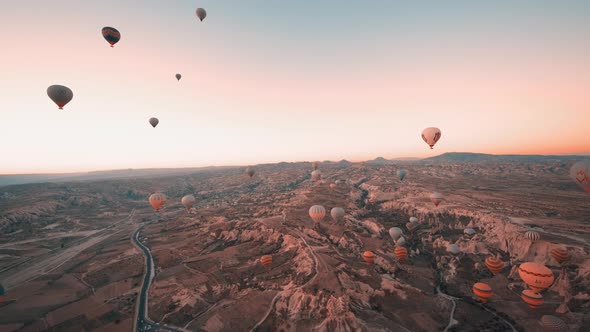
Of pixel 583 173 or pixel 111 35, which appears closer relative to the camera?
pixel 583 173

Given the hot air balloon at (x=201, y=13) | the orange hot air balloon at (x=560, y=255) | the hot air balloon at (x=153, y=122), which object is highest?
the hot air balloon at (x=201, y=13)

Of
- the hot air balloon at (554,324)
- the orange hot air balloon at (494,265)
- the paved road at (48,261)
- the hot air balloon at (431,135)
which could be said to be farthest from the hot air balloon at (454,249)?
Answer: the paved road at (48,261)

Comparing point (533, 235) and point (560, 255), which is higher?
point (533, 235)

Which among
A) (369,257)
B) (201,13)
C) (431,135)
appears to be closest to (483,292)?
(369,257)

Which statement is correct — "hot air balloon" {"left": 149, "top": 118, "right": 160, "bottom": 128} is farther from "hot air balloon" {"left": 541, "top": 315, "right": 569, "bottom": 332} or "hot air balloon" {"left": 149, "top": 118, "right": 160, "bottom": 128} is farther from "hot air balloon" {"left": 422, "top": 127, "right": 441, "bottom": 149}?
"hot air balloon" {"left": 541, "top": 315, "right": 569, "bottom": 332}

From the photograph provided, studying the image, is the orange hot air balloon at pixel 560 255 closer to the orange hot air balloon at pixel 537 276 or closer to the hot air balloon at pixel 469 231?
the orange hot air balloon at pixel 537 276

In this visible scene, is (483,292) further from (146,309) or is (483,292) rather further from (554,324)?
(146,309)
